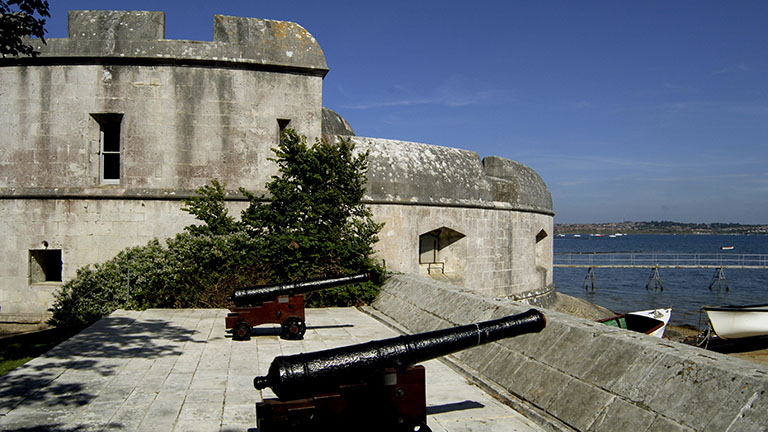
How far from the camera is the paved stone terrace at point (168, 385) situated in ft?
14.5

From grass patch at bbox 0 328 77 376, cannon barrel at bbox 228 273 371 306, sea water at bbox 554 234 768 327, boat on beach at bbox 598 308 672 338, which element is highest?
cannon barrel at bbox 228 273 371 306

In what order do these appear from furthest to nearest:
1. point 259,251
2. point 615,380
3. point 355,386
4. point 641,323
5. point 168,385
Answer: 1. point 641,323
2. point 259,251
3. point 168,385
4. point 615,380
5. point 355,386

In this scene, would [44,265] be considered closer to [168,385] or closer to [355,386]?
[168,385]

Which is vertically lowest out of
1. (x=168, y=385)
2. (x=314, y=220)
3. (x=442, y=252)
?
(x=168, y=385)

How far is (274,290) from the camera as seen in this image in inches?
300

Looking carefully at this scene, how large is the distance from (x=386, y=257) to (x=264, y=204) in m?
2.88

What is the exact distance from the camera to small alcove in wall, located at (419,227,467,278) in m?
13.8

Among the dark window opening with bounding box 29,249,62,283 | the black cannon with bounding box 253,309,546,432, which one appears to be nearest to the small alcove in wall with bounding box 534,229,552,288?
the dark window opening with bounding box 29,249,62,283

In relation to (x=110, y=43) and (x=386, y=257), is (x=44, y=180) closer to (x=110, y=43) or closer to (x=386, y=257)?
(x=110, y=43)

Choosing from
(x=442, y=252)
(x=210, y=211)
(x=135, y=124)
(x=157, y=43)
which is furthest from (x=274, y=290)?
(x=442, y=252)

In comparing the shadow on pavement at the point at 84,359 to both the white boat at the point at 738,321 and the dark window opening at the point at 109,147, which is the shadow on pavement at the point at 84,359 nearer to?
the dark window opening at the point at 109,147

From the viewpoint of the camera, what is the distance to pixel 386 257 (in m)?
12.4

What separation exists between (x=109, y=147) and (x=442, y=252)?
770cm

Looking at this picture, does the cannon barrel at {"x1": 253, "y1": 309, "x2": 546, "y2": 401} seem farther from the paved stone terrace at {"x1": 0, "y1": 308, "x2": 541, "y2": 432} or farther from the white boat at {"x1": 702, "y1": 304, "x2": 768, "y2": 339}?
the white boat at {"x1": 702, "y1": 304, "x2": 768, "y2": 339}
